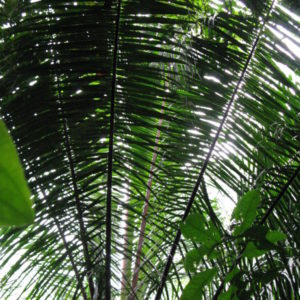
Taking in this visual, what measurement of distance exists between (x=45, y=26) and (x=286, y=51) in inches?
42.3

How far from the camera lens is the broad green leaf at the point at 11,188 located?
0.53ft

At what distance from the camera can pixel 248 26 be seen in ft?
5.99

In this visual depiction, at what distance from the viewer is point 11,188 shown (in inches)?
6.5

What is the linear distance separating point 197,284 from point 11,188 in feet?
3.16

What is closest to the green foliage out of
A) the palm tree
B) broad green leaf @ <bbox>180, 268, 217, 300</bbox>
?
broad green leaf @ <bbox>180, 268, 217, 300</bbox>

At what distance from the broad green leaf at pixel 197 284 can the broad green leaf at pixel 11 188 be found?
93 cm

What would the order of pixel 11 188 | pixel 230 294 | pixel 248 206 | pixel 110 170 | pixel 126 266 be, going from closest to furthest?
pixel 11 188 → pixel 248 206 → pixel 230 294 → pixel 110 170 → pixel 126 266

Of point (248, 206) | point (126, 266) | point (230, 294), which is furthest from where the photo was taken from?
point (126, 266)

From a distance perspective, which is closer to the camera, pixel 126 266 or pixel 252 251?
pixel 252 251

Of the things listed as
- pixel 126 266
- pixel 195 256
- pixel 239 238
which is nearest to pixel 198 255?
pixel 195 256

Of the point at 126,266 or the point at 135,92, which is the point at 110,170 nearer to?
the point at 135,92

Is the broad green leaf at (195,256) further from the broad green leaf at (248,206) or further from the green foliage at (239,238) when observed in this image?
the broad green leaf at (248,206)

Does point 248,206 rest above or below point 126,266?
below

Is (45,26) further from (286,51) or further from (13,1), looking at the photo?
(286,51)
